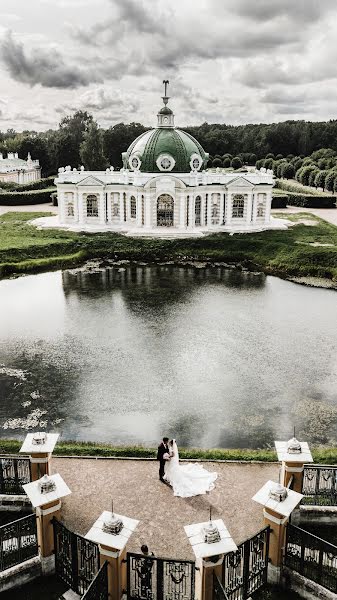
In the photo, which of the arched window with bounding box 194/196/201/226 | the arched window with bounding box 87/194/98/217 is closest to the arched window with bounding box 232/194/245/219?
the arched window with bounding box 194/196/201/226

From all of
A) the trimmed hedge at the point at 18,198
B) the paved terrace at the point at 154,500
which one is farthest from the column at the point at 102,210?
the paved terrace at the point at 154,500

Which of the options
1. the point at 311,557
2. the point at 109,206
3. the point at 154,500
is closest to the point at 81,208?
the point at 109,206

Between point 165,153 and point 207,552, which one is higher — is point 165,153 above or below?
above

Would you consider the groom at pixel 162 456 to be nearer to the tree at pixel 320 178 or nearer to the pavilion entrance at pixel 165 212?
the pavilion entrance at pixel 165 212

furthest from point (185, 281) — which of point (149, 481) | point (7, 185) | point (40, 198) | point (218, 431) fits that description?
point (7, 185)

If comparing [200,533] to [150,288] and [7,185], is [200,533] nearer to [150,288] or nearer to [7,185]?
[150,288]

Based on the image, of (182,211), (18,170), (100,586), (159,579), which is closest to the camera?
(100,586)

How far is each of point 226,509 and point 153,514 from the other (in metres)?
1.38

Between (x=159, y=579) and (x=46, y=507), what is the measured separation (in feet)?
6.90

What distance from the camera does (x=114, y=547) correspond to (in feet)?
25.4

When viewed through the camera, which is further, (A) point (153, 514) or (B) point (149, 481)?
(B) point (149, 481)

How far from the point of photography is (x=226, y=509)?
10.5 meters

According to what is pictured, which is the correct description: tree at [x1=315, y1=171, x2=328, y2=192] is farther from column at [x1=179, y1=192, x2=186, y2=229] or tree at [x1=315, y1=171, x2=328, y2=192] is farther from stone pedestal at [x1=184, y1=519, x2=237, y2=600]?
stone pedestal at [x1=184, y1=519, x2=237, y2=600]

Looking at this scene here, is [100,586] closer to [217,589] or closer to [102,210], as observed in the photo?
[217,589]
